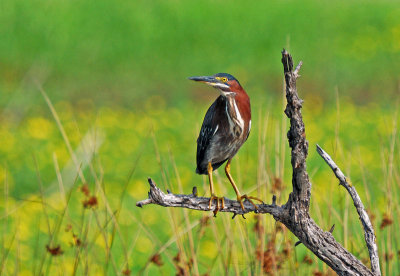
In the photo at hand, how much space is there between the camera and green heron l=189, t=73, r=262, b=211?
2346 mm

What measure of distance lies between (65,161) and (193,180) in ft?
5.16

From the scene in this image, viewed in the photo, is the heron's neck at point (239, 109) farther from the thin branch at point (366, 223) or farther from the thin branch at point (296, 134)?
the thin branch at point (366, 223)

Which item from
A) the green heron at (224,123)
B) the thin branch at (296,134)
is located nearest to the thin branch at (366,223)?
the thin branch at (296,134)

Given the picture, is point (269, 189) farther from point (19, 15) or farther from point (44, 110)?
point (19, 15)

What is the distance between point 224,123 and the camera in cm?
251

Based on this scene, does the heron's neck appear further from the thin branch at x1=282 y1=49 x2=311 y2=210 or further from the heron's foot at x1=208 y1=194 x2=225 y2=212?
the heron's foot at x1=208 y1=194 x2=225 y2=212

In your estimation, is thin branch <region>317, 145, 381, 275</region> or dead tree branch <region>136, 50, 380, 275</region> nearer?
dead tree branch <region>136, 50, 380, 275</region>

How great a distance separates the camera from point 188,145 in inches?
382

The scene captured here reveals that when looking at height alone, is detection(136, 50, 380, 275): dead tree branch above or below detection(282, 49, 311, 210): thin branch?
below

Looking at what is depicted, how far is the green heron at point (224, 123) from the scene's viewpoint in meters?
2.35

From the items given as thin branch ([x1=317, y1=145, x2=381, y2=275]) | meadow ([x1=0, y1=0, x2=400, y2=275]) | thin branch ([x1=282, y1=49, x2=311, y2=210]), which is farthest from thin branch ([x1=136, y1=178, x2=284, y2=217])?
meadow ([x1=0, y1=0, x2=400, y2=275])

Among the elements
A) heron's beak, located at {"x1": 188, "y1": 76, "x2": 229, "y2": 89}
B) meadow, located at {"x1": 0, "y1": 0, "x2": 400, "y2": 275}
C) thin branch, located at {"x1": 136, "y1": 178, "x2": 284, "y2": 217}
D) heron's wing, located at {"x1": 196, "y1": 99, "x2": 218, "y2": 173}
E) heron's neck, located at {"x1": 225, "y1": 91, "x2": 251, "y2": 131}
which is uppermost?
meadow, located at {"x1": 0, "y1": 0, "x2": 400, "y2": 275}

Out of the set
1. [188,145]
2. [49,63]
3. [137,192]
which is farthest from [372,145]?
[49,63]

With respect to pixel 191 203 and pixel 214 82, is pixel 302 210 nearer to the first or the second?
pixel 191 203
